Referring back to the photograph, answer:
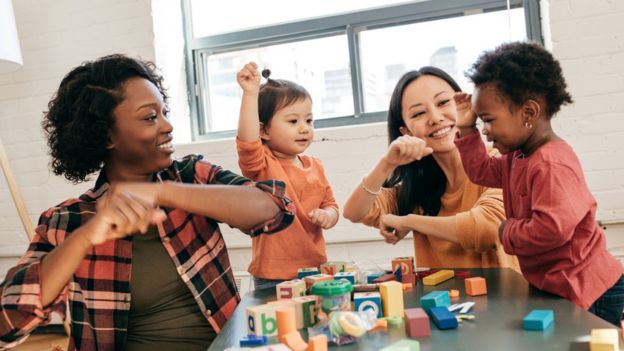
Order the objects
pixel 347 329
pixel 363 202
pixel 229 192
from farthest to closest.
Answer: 1. pixel 363 202
2. pixel 229 192
3. pixel 347 329

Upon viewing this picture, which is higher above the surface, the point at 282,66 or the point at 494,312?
the point at 282,66

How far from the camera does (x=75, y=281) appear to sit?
3.97 feet

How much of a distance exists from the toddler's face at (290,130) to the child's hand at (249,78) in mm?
195

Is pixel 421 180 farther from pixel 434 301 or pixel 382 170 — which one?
pixel 434 301

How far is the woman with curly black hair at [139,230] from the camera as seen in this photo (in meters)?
1.19

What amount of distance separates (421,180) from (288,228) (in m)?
0.44

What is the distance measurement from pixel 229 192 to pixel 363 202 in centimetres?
58

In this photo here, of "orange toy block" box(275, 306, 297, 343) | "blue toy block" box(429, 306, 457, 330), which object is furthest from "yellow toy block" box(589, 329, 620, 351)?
"orange toy block" box(275, 306, 297, 343)

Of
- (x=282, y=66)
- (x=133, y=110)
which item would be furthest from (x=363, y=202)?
(x=282, y=66)

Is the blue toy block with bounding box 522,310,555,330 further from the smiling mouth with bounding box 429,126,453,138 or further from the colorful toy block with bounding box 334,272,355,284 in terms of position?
the smiling mouth with bounding box 429,126,453,138

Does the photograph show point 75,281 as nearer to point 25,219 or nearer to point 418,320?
point 418,320

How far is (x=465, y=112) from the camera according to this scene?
1.49m

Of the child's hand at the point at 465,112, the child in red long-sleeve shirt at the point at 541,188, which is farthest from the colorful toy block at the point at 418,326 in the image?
the child's hand at the point at 465,112

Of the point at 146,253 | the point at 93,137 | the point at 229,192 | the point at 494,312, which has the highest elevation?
the point at 93,137
